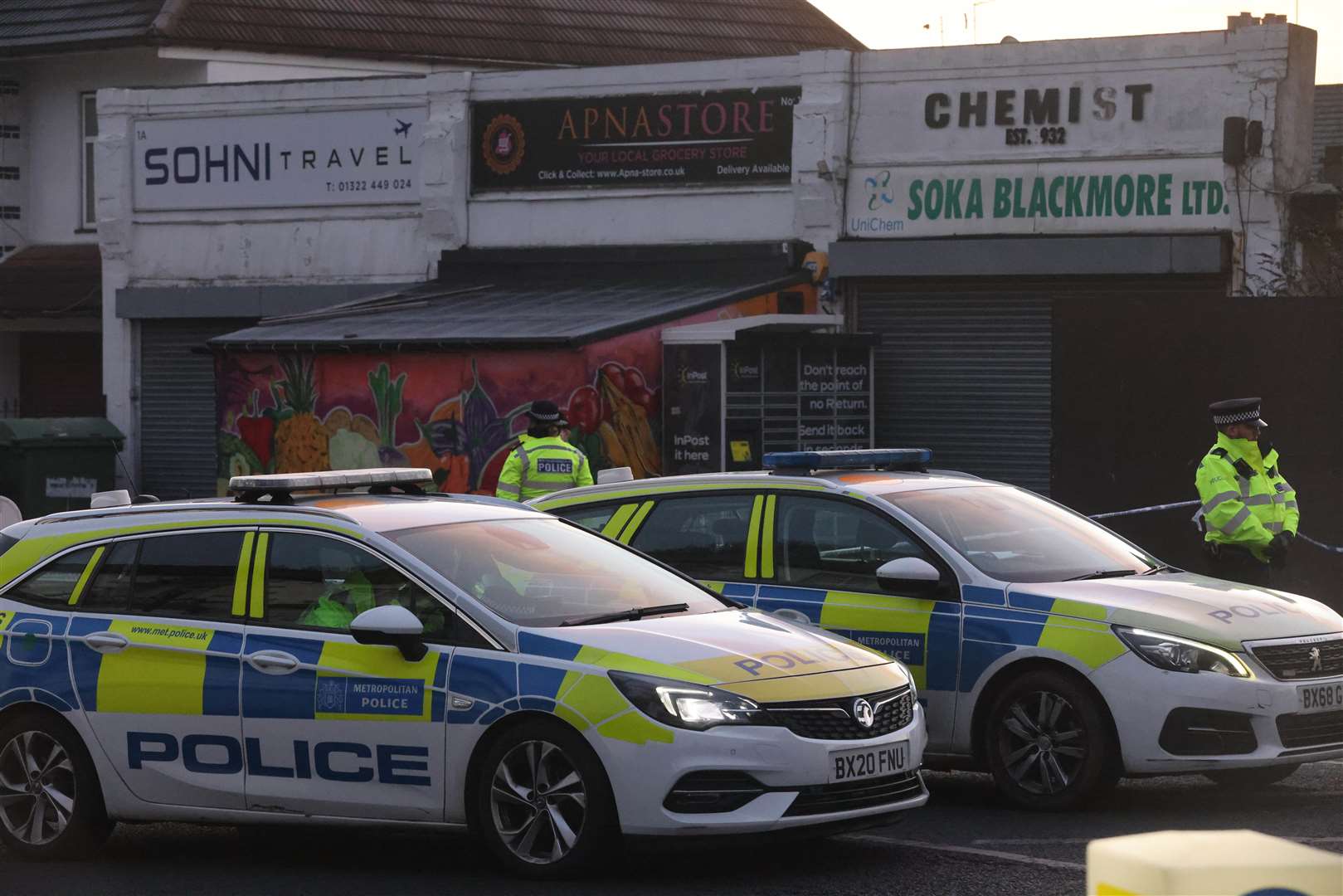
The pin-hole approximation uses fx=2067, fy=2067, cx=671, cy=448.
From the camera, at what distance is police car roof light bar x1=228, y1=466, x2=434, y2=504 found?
8227mm

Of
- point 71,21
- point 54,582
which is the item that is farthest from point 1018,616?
point 71,21

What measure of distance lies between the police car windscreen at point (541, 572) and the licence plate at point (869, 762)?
102 cm

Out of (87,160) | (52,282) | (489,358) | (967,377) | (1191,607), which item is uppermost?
(87,160)

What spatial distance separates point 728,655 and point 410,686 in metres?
1.14

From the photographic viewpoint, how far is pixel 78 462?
77.6ft

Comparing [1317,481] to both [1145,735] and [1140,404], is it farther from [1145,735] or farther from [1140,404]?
[1145,735]

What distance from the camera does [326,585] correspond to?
25.6 ft

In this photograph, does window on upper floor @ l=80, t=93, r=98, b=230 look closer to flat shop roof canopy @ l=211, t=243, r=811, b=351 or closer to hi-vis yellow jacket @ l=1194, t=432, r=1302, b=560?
flat shop roof canopy @ l=211, t=243, r=811, b=351

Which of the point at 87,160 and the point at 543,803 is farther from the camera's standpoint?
the point at 87,160

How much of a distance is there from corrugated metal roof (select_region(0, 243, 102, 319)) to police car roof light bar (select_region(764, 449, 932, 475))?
1857 cm

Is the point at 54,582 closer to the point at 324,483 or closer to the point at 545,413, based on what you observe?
the point at 324,483

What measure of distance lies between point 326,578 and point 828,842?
2.20 metres

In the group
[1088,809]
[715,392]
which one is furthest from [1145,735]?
[715,392]

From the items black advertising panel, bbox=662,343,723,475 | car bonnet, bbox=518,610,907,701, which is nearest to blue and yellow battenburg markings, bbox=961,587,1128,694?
car bonnet, bbox=518,610,907,701
